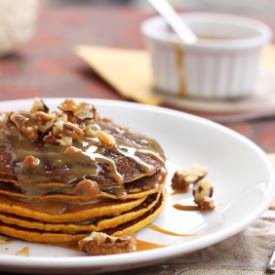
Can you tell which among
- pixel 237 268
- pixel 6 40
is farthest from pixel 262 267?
pixel 6 40

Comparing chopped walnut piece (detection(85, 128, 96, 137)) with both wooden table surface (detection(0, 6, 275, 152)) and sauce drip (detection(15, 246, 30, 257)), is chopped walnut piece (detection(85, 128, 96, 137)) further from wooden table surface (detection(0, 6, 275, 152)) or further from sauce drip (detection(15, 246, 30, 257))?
wooden table surface (detection(0, 6, 275, 152))

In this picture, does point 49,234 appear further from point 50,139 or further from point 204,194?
point 204,194

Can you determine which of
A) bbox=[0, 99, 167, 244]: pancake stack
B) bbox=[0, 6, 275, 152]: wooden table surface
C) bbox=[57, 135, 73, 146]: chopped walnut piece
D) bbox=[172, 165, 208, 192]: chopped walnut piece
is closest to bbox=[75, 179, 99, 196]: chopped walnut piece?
bbox=[0, 99, 167, 244]: pancake stack

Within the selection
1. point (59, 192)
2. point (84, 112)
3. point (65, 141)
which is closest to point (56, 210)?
point (59, 192)

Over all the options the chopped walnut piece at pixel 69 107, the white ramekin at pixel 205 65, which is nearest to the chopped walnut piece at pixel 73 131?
the chopped walnut piece at pixel 69 107

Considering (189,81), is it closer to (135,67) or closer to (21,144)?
(135,67)

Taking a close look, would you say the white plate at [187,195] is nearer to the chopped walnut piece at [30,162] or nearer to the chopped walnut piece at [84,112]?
the chopped walnut piece at [30,162]
